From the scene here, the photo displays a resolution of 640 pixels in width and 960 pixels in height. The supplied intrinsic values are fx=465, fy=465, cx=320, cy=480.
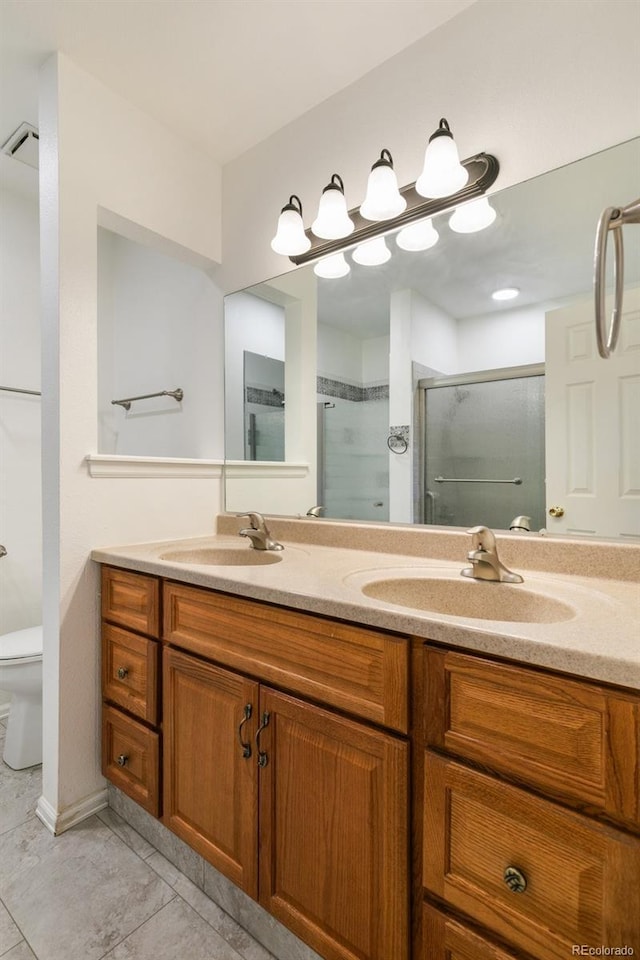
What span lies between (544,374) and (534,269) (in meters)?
0.28

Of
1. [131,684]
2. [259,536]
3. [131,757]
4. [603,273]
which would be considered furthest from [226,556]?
[603,273]

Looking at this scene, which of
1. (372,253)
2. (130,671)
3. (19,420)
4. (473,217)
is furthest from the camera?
(19,420)

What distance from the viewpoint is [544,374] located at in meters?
1.23

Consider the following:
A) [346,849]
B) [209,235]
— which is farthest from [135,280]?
[346,849]

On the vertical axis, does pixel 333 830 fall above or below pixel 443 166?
below

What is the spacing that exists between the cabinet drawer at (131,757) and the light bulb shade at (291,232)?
163 centimetres

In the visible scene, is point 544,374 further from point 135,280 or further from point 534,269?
point 135,280

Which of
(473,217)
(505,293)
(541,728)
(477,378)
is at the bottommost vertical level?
(541,728)

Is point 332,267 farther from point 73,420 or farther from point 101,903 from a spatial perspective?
point 101,903

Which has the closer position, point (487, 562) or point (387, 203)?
point (487, 562)

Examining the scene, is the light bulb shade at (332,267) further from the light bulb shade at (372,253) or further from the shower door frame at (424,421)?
the shower door frame at (424,421)

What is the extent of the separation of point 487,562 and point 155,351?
1.95 m

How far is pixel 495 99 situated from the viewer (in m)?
1.27

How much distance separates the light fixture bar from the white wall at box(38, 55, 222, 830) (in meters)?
0.70
